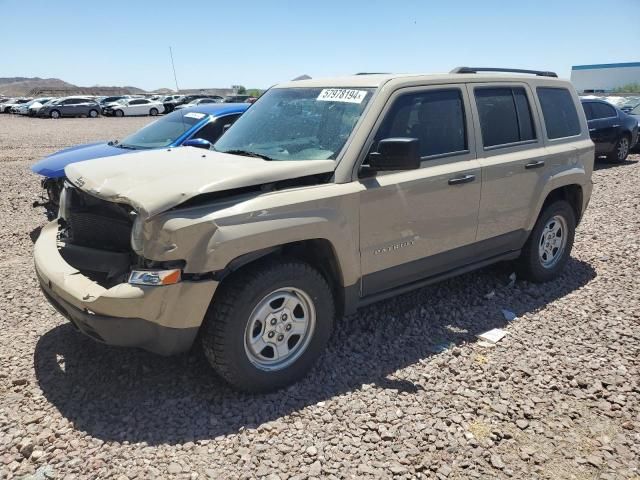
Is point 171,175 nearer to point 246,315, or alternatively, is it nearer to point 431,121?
point 246,315

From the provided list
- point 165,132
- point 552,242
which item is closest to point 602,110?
point 552,242

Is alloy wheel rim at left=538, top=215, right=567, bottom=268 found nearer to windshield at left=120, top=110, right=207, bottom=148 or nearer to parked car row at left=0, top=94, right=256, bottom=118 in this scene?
windshield at left=120, top=110, right=207, bottom=148

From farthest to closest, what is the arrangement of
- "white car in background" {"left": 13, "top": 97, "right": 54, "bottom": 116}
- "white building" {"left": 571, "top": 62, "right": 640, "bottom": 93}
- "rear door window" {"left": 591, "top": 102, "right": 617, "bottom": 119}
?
"white building" {"left": 571, "top": 62, "right": 640, "bottom": 93} < "white car in background" {"left": 13, "top": 97, "right": 54, "bottom": 116} < "rear door window" {"left": 591, "top": 102, "right": 617, "bottom": 119}

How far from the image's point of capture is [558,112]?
514cm

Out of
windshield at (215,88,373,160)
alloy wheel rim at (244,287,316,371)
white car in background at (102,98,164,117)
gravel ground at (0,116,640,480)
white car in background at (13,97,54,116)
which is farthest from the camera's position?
white car in background at (102,98,164,117)

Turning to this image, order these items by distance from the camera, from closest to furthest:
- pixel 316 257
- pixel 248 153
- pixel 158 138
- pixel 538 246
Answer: pixel 316 257 < pixel 248 153 < pixel 538 246 < pixel 158 138

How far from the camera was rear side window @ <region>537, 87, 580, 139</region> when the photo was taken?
497 cm

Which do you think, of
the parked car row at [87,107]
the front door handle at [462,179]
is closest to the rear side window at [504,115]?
the front door handle at [462,179]

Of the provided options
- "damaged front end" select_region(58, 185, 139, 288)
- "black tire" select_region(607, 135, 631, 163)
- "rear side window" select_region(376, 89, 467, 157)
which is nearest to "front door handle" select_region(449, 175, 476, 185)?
"rear side window" select_region(376, 89, 467, 157)

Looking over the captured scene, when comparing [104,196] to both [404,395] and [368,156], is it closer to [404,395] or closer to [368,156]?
[368,156]

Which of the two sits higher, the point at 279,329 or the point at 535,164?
the point at 535,164

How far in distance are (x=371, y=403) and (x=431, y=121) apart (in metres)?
2.14

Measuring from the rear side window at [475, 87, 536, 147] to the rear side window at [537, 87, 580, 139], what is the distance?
11.1 inches

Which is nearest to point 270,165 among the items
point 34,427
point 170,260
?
point 170,260
